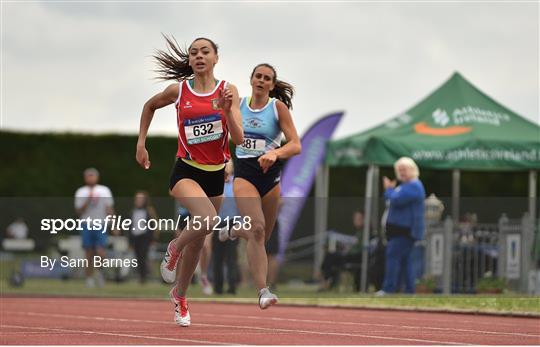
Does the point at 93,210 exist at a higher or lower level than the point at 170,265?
higher

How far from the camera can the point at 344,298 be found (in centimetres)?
1900

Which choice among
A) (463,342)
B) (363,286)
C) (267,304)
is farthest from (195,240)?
(363,286)

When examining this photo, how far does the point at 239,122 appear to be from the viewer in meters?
10.7

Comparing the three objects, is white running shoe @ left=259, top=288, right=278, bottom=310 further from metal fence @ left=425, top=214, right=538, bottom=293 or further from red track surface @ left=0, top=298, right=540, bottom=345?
metal fence @ left=425, top=214, right=538, bottom=293

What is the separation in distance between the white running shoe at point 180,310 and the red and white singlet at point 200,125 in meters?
1.44

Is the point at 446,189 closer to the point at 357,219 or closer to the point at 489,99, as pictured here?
the point at 489,99

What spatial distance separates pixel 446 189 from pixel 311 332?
81.2ft

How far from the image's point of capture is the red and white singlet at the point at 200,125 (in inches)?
431

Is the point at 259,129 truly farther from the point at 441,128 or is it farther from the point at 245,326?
the point at 441,128

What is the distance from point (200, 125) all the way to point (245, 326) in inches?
104

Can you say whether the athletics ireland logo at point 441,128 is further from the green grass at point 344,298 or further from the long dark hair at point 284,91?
the long dark hair at point 284,91

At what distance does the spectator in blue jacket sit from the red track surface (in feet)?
10.8

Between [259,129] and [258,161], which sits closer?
[258,161]

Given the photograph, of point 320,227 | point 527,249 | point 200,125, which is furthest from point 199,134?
point 320,227
